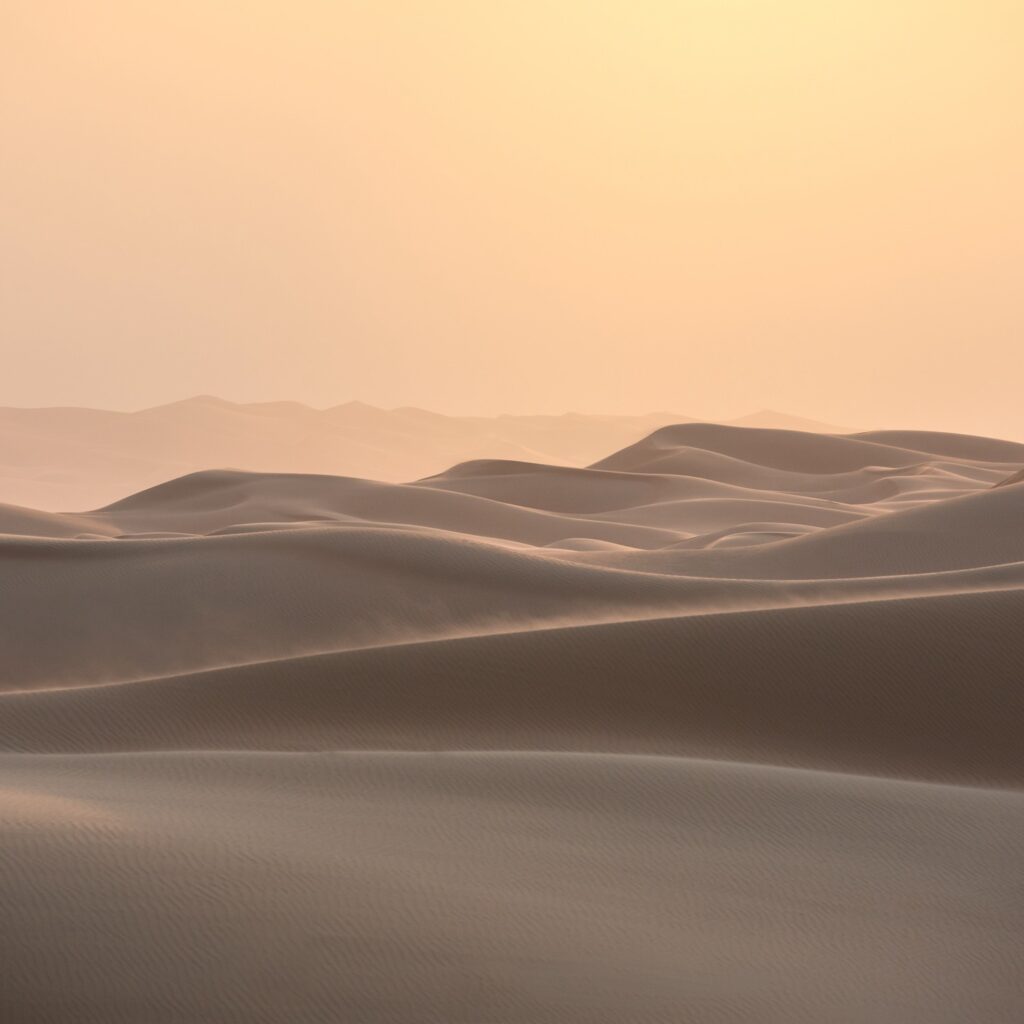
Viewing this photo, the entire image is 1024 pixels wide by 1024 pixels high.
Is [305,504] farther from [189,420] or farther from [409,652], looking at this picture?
[189,420]

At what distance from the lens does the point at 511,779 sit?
4.05 ft

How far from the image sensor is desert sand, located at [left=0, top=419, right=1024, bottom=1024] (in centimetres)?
84

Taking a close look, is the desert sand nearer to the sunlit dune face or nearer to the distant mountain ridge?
the sunlit dune face

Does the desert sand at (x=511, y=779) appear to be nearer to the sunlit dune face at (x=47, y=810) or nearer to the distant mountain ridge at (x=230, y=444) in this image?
the sunlit dune face at (x=47, y=810)

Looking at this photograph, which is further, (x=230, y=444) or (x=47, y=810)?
(x=230, y=444)

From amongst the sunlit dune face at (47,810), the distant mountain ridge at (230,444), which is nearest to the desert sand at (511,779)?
the sunlit dune face at (47,810)

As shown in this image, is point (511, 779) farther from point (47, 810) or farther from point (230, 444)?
point (230, 444)

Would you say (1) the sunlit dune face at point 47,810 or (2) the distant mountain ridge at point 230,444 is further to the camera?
(2) the distant mountain ridge at point 230,444

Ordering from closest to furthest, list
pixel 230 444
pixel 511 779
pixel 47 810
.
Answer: pixel 47 810 < pixel 511 779 < pixel 230 444

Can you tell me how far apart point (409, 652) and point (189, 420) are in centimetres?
2678

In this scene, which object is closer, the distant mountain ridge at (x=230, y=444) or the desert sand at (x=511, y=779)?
the desert sand at (x=511, y=779)

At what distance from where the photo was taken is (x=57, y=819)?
0.95m

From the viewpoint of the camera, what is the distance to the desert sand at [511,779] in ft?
2.76

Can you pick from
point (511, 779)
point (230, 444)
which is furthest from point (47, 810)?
point (230, 444)
